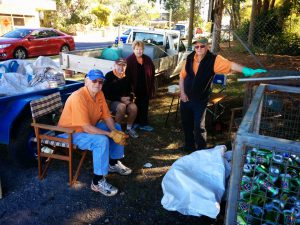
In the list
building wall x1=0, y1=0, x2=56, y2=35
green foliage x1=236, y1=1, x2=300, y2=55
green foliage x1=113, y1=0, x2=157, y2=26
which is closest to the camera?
green foliage x1=236, y1=1, x2=300, y2=55

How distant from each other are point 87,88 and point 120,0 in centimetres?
4496

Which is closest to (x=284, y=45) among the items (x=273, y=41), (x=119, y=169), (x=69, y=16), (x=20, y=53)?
(x=273, y=41)

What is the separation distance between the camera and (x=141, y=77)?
5484 mm

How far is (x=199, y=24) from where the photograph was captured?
32.2 metres

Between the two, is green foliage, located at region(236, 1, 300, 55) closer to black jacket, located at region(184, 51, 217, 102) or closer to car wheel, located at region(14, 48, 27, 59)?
car wheel, located at region(14, 48, 27, 59)

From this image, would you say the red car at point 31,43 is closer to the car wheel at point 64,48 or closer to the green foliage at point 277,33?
the car wheel at point 64,48

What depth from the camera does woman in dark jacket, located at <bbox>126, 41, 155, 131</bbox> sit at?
5.39 meters

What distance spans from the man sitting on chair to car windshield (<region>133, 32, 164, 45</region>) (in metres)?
3.46

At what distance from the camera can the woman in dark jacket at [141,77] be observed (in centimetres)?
539

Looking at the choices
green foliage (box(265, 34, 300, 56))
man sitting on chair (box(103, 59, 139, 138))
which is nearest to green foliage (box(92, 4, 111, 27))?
green foliage (box(265, 34, 300, 56))

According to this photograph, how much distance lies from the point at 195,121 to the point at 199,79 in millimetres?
630

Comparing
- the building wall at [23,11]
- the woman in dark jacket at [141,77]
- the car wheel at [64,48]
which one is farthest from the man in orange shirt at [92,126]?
the building wall at [23,11]

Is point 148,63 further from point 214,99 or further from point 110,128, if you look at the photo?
point 110,128

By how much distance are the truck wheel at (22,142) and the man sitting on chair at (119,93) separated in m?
1.47
